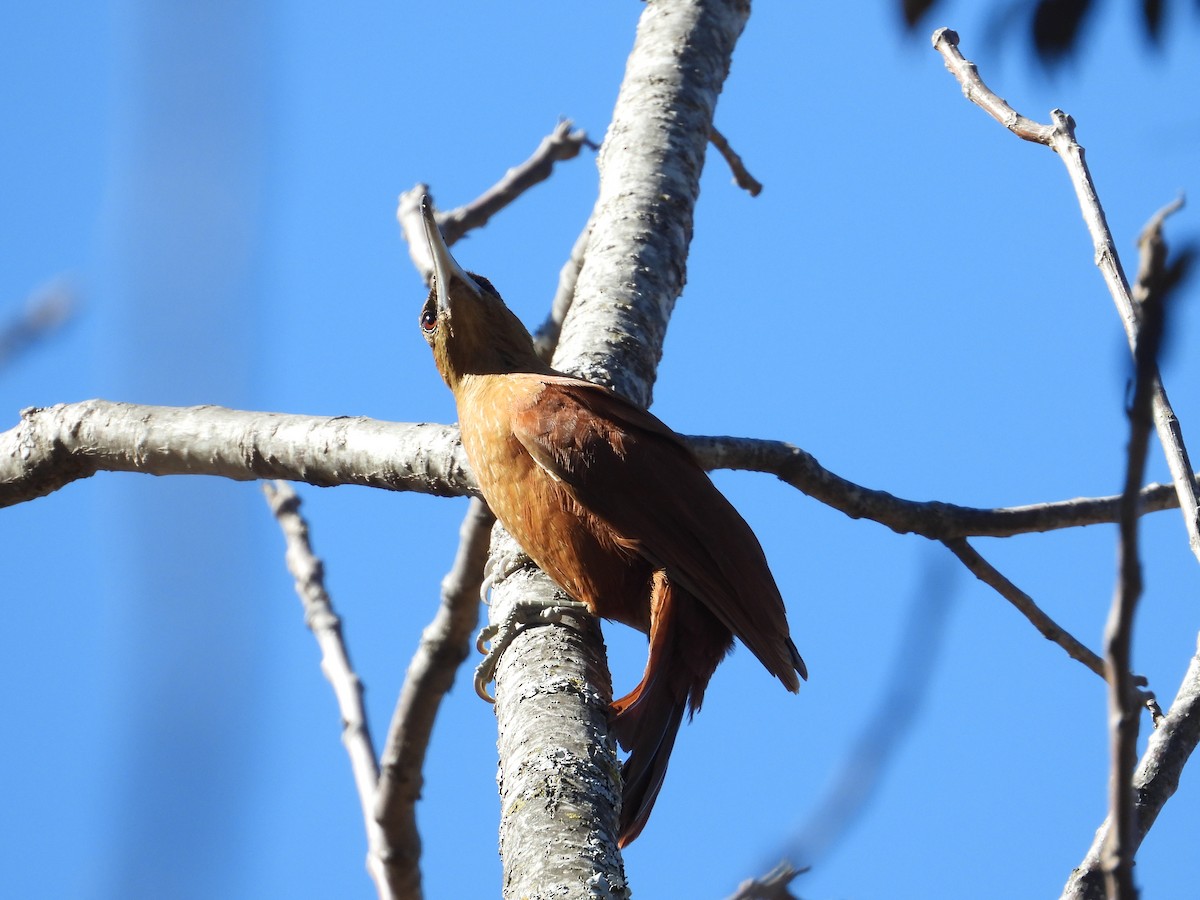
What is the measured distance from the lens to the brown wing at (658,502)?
11.0ft

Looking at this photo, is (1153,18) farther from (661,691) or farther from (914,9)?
(661,691)

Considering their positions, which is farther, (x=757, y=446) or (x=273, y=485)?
(x=273, y=485)

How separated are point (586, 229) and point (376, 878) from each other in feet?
7.93

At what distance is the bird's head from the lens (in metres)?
4.14

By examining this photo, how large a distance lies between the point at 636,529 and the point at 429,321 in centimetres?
148

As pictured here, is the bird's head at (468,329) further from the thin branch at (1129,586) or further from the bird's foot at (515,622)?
the thin branch at (1129,586)

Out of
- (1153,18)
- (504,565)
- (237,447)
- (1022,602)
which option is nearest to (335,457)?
(237,447)

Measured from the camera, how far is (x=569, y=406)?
3.49m

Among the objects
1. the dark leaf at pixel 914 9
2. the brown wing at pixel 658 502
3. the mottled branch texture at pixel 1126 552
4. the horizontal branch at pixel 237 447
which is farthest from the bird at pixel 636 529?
the dark leaf at pixel 914 9

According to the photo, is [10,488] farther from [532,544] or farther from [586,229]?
[586,229]

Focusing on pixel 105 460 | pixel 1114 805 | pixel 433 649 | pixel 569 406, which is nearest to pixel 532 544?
pixel 569 406

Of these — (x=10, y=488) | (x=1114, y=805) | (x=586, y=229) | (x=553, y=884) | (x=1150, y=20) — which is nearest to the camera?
(x=1114, y=805)

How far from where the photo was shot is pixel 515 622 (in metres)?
3.04

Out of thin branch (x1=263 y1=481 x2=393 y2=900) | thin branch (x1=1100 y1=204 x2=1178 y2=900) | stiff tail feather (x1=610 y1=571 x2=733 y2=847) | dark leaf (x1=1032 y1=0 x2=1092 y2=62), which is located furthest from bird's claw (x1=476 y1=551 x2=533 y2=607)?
thin branch (x1=1100 y1=204 x2=1178 y2=900)
